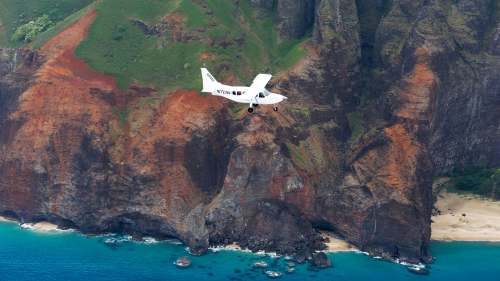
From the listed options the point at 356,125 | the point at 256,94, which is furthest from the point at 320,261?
the point at 356,125

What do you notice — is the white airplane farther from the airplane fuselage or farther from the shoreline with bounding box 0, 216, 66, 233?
the shoreline with bounding box 0, 216, 66, 233

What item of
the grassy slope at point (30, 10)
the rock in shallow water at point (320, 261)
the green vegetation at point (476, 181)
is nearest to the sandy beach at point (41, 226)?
the rock in shallow water at point (320, 261)

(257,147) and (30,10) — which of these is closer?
(257,147)

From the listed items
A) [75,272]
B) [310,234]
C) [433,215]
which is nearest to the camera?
[75,272]

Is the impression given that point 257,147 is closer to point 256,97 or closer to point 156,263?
point 256,97

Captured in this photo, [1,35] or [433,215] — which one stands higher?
[1,35]

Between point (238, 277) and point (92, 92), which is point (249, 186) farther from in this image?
point (92, 92)

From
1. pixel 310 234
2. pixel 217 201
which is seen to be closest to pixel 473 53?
pixel 310 234
